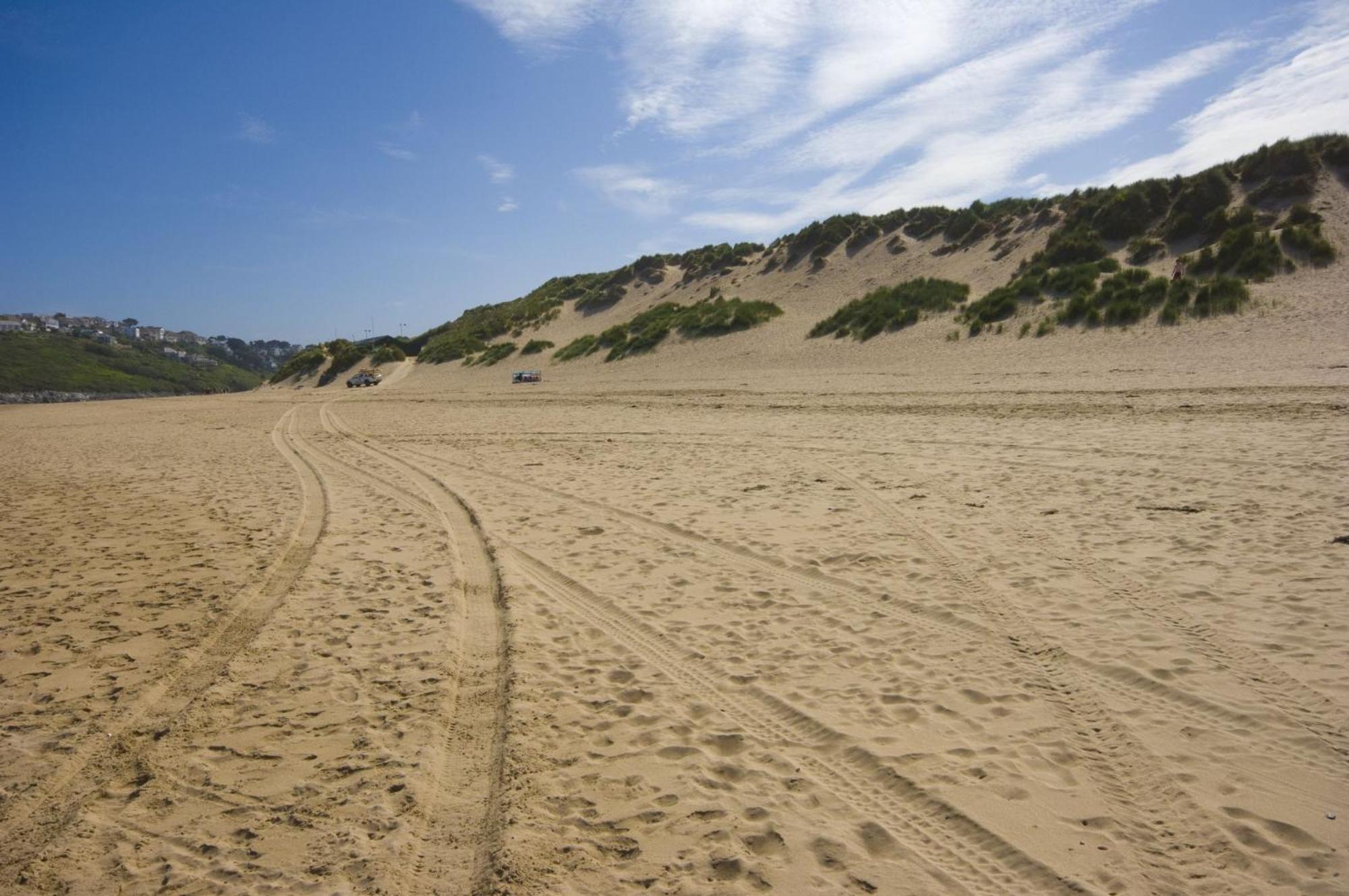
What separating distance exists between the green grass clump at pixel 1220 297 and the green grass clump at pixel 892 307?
927 centimetres

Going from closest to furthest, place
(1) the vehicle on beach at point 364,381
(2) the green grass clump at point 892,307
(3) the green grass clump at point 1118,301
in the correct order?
(3) the green grass clump at point 1118,301, (2) the green grass clump at point 892,307, (1) the vehicle on beach at point 364,381

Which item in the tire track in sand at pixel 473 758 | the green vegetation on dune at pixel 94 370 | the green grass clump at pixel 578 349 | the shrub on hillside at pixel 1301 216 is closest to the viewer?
the tire track in sand at pixel 473 758

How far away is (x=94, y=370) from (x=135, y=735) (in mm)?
108615

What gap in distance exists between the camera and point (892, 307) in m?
29.7

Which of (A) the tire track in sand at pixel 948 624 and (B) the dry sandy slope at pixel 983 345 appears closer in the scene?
(A) the tire track in sand at pixel 948 624

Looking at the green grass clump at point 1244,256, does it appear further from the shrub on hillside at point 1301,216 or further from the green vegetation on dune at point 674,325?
the green vegetation on dune at point 674,325

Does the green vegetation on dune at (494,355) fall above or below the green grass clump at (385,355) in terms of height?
below

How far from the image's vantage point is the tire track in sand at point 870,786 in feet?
9.00

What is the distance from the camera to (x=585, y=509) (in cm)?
852

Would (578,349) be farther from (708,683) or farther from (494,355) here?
(708,683)

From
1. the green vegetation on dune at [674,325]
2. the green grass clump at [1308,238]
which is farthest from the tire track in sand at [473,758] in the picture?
the green vegetation on dune at [674,325]

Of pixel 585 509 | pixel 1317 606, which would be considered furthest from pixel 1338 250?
pixel 585 509

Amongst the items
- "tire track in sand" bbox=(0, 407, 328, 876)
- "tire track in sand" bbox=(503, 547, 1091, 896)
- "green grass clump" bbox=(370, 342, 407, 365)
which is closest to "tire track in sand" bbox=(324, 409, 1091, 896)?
"tire track in sand" bbox=(503, 547, 1091, 896)

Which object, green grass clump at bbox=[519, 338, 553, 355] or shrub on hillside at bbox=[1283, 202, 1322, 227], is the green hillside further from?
green grass clump at bbox=[519, 338, 553, 355]
